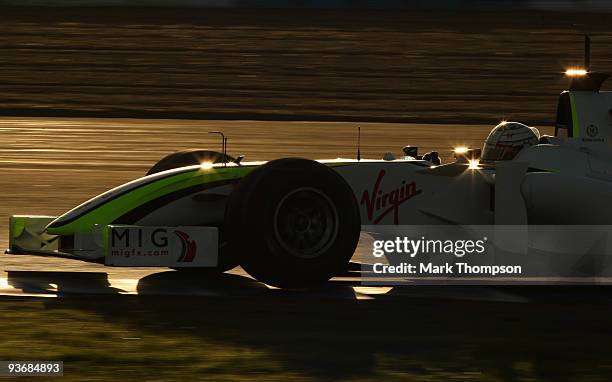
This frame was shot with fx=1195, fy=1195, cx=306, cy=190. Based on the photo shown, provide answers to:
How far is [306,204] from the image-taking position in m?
7.37

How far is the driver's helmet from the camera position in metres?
8.19

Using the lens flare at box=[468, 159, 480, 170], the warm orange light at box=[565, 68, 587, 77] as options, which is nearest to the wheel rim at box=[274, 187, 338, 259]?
the lens flare at box=[468, 159, 480, 170]

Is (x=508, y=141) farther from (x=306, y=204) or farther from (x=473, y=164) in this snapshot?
(x=306, y=204)

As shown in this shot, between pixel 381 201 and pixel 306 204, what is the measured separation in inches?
29.6

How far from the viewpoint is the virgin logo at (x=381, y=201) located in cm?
793

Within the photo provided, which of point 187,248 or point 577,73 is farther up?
point 577,73

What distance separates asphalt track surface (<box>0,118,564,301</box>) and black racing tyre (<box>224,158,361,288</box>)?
1.02 ft

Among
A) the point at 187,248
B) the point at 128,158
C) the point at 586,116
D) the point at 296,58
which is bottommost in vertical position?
the point at 187,248

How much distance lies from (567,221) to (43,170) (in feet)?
29.6

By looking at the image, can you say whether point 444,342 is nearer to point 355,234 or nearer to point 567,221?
point 355,234

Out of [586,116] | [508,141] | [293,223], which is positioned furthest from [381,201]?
[586,116]

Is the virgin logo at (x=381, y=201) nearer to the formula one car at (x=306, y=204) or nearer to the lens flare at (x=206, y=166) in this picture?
the formula one car at (x=306, y=204)

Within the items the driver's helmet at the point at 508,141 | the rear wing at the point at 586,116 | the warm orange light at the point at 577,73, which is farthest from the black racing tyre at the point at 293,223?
the warm orange light at the point at 577,73

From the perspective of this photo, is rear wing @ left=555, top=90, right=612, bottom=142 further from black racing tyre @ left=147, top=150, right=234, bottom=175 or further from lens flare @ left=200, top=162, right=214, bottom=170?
lens flare @ left=200, top=162, right=214, bottom=170
